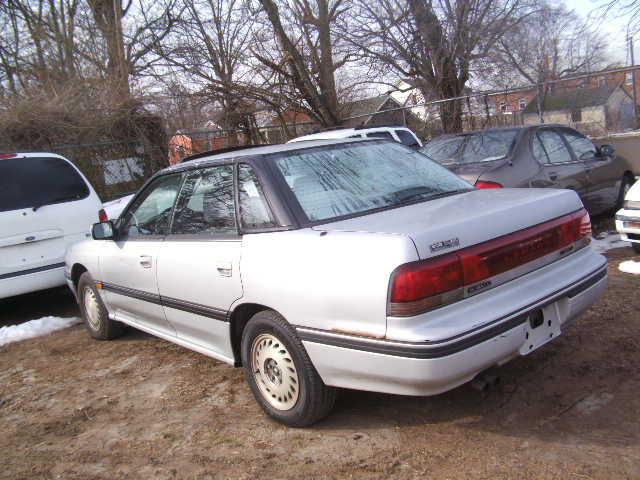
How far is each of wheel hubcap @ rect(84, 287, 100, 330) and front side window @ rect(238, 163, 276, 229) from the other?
249 centimetres

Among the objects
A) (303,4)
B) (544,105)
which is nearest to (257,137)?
(303,4)

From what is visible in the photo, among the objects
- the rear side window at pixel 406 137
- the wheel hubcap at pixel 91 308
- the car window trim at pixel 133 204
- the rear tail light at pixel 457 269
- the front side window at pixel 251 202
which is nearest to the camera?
the rear tail light at pixel 457 269

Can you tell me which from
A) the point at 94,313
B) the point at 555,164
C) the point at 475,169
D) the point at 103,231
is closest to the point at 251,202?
the point at 103,231

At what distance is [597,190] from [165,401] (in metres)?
5.75

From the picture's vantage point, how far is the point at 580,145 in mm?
7168

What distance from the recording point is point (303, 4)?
1903 cm

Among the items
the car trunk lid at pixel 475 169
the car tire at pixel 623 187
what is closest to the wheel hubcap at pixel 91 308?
the car trunk lid at pixel 475 169

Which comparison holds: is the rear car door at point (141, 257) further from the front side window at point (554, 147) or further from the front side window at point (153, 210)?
the front side window at point (554, 147)

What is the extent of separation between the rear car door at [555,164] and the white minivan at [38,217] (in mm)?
4969

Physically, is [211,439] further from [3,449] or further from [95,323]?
[95,323]

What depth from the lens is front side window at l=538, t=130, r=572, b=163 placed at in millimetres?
6613

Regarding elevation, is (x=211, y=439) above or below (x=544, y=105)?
below

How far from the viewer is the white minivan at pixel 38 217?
586cm

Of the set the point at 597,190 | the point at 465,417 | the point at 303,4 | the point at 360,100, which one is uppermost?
the point at 303,4
